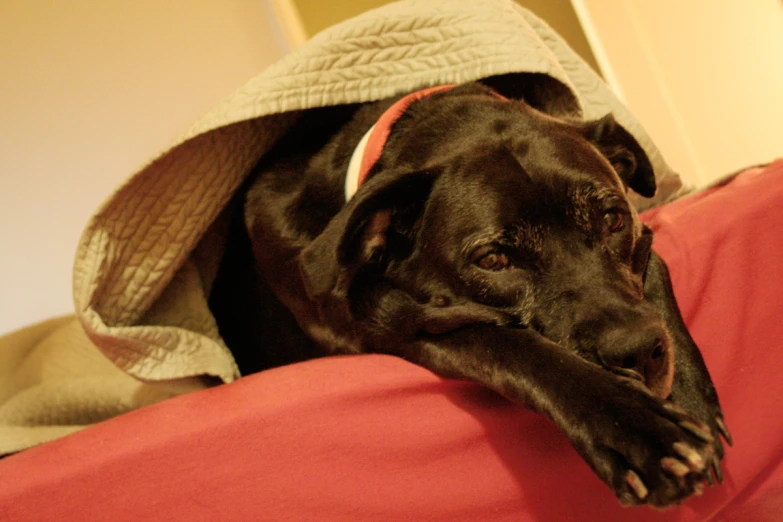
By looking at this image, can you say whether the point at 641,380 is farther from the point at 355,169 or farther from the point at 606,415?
the point at 355,169

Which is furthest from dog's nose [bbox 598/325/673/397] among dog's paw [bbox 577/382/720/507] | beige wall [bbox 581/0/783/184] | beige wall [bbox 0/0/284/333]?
beige wall [bbox 581/0/783/184]

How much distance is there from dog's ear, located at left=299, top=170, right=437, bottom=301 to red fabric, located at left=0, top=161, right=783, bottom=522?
19cm

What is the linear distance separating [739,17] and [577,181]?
2083 millimetres

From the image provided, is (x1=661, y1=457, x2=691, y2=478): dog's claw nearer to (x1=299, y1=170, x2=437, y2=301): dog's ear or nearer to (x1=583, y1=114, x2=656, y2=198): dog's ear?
(x1=299, y1=170, x2=437, y2=301): dog's ear

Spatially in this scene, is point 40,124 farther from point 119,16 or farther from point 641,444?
point 641,444

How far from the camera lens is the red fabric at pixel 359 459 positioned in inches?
32.4

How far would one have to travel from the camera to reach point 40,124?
2309 millimetres

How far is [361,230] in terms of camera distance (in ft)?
3.71

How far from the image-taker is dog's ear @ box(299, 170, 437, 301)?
1.06 meters

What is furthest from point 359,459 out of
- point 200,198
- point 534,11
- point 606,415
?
point 534,11

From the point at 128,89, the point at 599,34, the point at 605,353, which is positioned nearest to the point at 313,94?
the point at 605,353

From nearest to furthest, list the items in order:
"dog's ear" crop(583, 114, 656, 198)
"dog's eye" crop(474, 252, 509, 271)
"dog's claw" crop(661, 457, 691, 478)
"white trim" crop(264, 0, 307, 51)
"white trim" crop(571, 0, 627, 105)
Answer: "dog's claw" crop(661, 457, 691, 478) < "dog's eye" crop(474, 252, 509, 271) < "dog's ear" crop(583, 114, 656, 198) < "white trim" crop(571, 0, 627, 105) < "white trim" crop(264, 0, 307, 51)

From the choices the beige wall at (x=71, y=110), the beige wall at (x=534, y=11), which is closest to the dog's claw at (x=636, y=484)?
the beige wall at (x=71, y=110)

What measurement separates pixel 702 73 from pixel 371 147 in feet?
7.00
